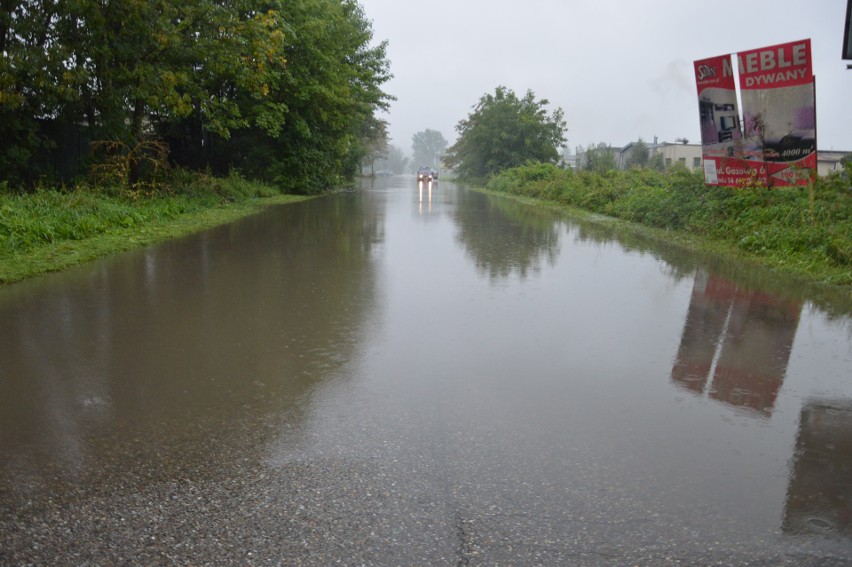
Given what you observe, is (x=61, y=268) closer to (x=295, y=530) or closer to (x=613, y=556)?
(x=295, y=530)

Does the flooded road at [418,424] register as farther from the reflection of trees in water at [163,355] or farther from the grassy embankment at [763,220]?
the grassy embankment at [763,220]

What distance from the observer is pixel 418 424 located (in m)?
4.68

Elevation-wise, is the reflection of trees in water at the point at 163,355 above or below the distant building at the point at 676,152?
below

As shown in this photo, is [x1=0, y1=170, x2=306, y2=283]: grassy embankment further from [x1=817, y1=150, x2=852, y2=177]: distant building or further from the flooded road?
[x1=817, y1=150, x2=852, y2=177]: distant building

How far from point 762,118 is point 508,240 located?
6.20 metres

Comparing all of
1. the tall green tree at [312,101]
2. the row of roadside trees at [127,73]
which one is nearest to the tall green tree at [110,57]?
the row of roadside trees at [127,73]

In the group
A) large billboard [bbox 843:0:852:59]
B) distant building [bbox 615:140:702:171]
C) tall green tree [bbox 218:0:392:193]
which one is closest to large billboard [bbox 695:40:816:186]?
large billboard [bbox 843:0:852:59]

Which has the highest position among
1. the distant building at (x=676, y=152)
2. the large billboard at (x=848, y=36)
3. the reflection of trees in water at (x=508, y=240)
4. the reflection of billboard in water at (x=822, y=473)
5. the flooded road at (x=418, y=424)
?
the distant building at (x=676, y=152)

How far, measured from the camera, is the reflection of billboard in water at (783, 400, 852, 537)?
3539mm

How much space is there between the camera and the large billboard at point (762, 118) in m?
14.4

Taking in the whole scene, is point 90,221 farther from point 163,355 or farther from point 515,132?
point 515,132

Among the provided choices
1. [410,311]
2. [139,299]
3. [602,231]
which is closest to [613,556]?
[410,311]

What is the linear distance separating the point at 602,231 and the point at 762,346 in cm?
1193

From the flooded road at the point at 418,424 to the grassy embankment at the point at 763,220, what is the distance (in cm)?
267
